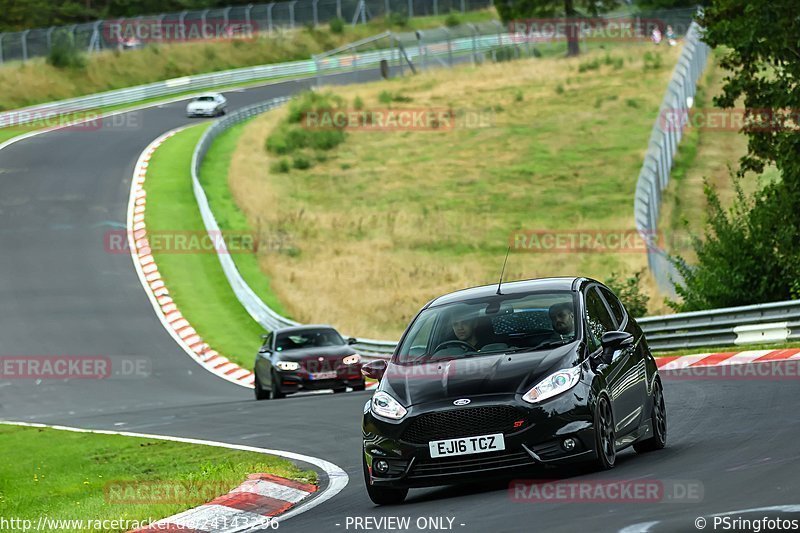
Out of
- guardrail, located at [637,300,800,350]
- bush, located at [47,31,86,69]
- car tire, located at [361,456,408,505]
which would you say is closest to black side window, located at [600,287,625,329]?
car tire, located at [361,456,408,505]

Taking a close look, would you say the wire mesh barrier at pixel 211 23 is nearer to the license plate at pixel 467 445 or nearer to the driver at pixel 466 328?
the driver at pixel 466 328

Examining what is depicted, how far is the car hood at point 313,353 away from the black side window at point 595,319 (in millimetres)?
13329

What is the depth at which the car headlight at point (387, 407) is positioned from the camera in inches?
393

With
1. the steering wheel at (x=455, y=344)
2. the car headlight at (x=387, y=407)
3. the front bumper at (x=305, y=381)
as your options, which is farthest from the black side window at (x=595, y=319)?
the front bumper at (x=305, y=381)

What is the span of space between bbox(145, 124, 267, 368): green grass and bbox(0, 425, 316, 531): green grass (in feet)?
45.6

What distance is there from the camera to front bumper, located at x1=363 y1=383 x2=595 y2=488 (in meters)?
9.70

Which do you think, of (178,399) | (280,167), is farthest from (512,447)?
(280,167)

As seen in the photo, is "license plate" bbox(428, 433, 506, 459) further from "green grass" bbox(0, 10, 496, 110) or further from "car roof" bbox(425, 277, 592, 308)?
"green grass" bbox(0, 10, 496, 110)

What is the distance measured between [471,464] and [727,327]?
13530mm

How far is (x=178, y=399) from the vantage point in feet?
89.6

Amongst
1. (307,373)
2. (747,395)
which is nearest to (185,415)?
(307,373)

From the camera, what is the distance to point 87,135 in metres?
60.5

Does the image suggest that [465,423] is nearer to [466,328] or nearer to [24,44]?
[466,328]

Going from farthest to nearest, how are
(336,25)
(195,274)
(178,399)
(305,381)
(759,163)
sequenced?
(336,25), (195,274), (178,399), (305,381), (759,163)
